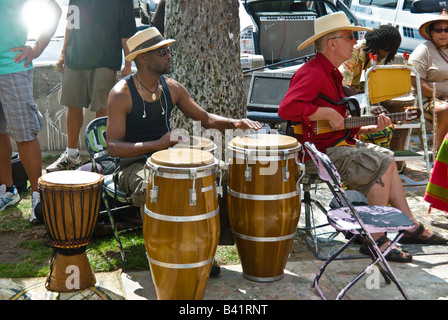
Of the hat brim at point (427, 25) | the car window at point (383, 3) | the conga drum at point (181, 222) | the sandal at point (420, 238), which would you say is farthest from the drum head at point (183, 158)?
the car window at point (383, 3)

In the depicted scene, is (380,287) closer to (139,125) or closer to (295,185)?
(295,185)

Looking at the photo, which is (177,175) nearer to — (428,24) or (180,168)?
(180,168)

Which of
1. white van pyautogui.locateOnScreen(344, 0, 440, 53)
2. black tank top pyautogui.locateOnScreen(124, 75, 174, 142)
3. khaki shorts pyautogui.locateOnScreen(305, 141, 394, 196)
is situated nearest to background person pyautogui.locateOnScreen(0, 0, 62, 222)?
black tank top pyautogui.locateOnScreen(124, 75, 174, 142)

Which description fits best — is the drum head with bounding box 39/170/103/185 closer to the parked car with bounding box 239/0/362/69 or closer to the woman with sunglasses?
the woman with sunglasses

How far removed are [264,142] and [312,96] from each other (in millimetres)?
693

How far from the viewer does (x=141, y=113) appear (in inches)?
160

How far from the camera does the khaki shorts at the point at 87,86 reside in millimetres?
5570

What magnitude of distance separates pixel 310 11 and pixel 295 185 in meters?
6.09

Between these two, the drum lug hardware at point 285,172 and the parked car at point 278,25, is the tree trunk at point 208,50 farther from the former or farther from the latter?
the parked car at point 278,25

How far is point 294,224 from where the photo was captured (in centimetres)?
377

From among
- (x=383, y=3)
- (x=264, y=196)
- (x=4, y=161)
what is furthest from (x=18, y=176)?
(x=383, y=3)

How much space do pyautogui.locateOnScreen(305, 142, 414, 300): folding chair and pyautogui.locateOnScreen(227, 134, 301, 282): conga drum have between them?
0.22m

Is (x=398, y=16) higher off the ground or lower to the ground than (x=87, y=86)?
higher
